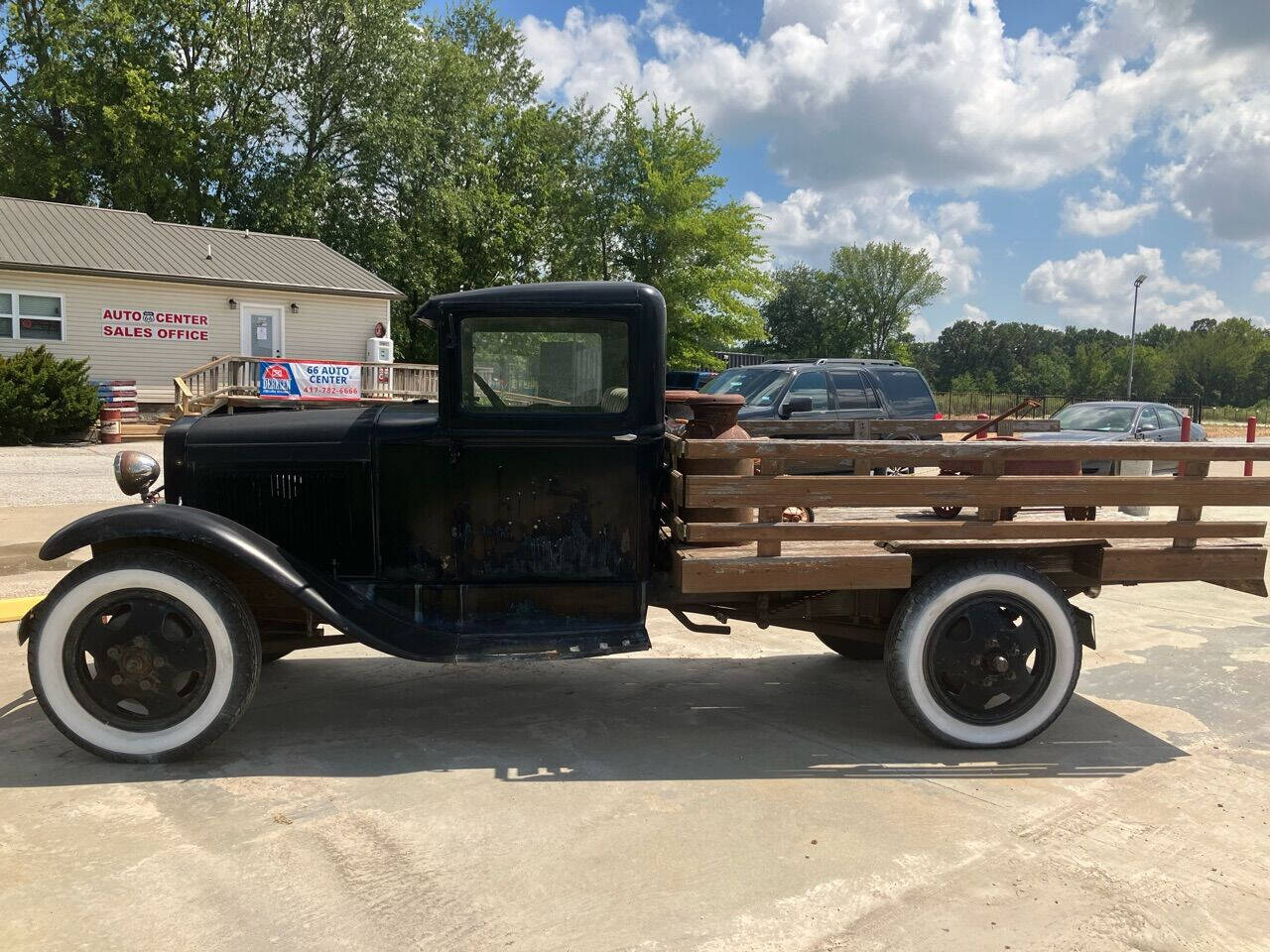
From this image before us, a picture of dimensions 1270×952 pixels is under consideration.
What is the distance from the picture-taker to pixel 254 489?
13.0 feet

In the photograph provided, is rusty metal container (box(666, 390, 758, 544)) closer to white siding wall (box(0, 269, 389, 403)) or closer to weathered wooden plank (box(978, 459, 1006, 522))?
weathered wooden plank (box(978, 459, 1006, 522))

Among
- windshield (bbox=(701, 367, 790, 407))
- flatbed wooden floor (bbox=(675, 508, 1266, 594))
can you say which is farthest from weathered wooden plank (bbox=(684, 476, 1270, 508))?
windshield (bbox=(701, 367, 790, 407))

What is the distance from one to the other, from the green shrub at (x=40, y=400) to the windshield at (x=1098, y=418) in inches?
650

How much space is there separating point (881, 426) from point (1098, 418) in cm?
857

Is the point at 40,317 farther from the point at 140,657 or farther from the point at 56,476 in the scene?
the point at 140,657

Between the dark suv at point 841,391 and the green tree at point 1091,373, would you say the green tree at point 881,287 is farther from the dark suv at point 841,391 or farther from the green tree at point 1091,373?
the dark suv at point 841,391

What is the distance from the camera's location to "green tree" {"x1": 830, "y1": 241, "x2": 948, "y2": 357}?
7281cm

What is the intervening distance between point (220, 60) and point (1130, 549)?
3320 centimetres

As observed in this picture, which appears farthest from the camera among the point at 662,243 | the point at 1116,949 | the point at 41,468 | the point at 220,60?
the point at 662,243

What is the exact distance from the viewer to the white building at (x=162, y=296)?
20.2 metres

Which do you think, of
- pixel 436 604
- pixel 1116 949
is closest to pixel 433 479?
pixel 436 604

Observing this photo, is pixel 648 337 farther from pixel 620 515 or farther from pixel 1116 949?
pixel 1116 949

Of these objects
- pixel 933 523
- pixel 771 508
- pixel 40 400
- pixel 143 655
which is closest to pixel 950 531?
pixel 933 523

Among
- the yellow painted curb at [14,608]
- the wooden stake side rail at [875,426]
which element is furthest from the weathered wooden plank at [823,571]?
the yellow painted curb at [14,608]
